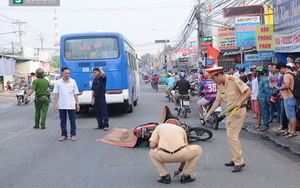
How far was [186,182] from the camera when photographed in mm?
5445

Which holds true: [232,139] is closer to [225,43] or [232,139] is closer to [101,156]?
[101,156]

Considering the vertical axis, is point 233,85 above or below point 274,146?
above

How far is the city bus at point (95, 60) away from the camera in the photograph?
1380 centimetres

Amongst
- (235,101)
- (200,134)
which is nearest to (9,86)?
(200,134)

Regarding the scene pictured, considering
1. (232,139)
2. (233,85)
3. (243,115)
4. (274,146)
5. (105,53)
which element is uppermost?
(105,53)

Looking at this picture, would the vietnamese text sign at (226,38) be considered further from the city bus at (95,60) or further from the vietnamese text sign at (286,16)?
the city bus at (95,60)

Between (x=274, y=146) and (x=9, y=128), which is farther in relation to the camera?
(x=9, y=128)

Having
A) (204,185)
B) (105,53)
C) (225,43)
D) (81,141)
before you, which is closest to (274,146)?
(204,185)

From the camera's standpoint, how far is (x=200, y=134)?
874 cm

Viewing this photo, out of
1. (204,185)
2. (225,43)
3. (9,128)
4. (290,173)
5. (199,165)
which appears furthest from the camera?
(225,43)

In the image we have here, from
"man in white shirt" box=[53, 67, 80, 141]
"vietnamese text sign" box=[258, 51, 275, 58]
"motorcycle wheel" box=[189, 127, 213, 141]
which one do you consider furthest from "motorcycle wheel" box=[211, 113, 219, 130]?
"vietnamese text sign" box=[258, 51, 275, 58]

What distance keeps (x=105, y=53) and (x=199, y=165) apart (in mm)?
8265

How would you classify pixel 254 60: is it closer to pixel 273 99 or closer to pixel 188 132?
pixel 273 99

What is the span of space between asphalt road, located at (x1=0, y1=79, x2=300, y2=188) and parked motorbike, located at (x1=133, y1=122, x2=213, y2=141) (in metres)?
0.22
